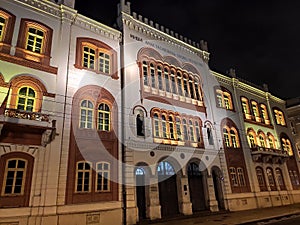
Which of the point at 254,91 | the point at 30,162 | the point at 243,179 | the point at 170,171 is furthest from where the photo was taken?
the point at 254,91

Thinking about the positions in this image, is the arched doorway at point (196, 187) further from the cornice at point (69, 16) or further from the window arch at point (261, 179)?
the cornice at point (69, 16)

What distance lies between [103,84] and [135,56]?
4.08m

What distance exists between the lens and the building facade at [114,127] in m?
11.5

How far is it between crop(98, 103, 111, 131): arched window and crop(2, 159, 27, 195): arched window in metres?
5.03

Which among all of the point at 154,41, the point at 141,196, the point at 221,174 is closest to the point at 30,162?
the point at 141,196

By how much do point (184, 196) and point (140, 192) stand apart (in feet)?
11.9

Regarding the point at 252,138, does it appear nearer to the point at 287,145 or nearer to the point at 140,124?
the point at 287,145

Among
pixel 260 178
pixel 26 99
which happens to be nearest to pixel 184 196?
pixel 260 178

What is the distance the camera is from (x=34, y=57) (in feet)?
43.5

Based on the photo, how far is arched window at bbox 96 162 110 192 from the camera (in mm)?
13403

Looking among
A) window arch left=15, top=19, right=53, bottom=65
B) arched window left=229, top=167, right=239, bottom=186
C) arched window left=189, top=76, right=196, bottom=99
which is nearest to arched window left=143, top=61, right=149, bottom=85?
arched window left=189, top=76, right=196, bottom=99

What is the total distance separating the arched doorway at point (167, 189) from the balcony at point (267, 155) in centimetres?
1086

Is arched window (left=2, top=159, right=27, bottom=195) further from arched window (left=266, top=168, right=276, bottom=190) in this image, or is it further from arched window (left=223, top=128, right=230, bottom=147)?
arched window (left=266, top=168, right=276, bottom=190)

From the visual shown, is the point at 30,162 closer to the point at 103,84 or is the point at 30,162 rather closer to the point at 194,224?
the point at 103,84
